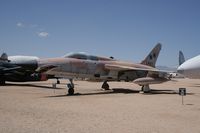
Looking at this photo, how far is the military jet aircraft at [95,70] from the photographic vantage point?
16922 mm

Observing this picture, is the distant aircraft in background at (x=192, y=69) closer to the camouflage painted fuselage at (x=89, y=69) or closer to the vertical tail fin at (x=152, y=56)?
the camouflage painted fuselage at (x=89, y=69)

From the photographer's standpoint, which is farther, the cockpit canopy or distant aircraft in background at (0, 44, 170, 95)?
the cockpit canopy

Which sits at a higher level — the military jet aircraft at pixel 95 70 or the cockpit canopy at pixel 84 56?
the cockpit canopy at pixel 84 56

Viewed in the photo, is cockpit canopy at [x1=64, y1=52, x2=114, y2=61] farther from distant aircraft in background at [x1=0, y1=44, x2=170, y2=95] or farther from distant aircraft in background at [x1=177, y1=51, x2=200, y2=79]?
distant aircraft in background at [x1=177, y1=51, x2=200, y2=79]

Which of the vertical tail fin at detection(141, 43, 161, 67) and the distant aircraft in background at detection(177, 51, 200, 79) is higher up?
the vertical tail fin at detection(141, 43, 161, 67)

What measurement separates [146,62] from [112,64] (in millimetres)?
5507

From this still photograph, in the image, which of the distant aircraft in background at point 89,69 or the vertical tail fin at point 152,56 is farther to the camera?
the vertical tail fin at point 152,56

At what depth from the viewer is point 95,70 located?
64.7ft

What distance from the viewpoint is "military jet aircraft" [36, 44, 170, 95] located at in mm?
16922

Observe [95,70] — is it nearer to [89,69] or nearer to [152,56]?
[89,69]

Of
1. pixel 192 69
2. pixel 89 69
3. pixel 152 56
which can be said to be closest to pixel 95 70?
pixel 89 69

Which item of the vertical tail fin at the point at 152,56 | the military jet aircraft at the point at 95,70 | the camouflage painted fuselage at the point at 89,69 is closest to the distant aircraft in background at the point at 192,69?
the military jet aircraft at the point at 95,70

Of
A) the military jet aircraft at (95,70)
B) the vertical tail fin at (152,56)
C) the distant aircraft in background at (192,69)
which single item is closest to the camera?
the military jet aircraft at (95,70)

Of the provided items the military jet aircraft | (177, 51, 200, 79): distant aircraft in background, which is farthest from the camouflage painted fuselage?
(177, 51, 200, 79): distant aircraft in background
